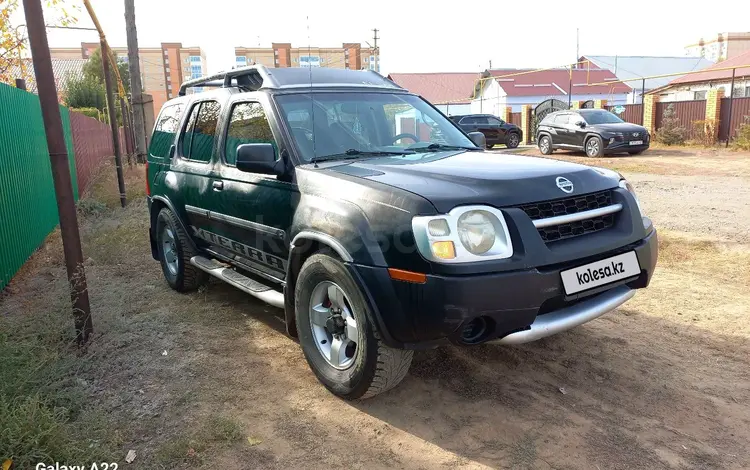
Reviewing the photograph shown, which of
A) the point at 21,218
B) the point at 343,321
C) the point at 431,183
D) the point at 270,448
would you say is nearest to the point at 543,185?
the point at 431,183

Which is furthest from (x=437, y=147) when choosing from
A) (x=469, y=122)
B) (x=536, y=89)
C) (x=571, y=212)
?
(x=536, y=89)

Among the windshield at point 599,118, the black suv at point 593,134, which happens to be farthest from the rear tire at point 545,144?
the windshield at point 599,118

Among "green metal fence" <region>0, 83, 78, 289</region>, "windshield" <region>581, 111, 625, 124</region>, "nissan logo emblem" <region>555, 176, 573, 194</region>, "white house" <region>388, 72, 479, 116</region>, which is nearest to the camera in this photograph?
"nissan logo emblem" <region>555, 176, 573, 194</region>

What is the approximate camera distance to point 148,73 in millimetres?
94312

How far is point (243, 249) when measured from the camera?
13.7 feet

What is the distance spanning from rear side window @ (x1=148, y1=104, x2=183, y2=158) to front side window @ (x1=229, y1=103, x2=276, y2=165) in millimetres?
1234

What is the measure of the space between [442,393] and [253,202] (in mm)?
1787

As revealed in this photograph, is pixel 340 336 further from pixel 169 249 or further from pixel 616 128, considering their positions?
pixel 616 128

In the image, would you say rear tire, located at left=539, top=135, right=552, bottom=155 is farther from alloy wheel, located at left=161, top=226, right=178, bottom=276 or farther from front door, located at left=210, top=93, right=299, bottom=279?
front door, located at left=210, top=93, right=299, bottom=279

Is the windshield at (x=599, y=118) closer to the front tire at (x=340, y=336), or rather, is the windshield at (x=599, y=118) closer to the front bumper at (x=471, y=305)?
the front bumper at (x=471, y=305)

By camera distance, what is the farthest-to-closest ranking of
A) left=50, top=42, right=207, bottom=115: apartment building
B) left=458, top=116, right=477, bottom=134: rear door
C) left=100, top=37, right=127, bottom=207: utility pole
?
left=50, top=42, right=207, bottom=115: apartment building → left=458, top=116, right=477, bottom=134: rear door → left=100, top=37, right=127, bottom=207: utility pole

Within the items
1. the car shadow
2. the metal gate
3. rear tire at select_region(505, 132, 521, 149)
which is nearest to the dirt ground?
the car shadow

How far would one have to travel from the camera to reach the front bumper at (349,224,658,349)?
2598 millimetres

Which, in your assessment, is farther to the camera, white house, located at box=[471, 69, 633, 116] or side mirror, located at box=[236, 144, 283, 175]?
white house, located at box=[471, 69, 633, 116]
